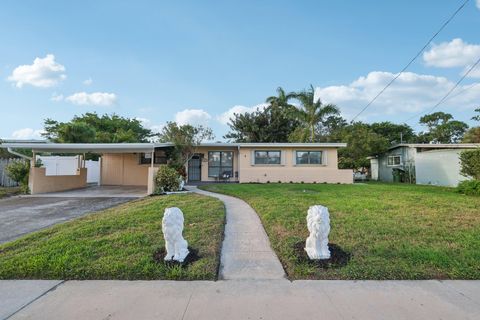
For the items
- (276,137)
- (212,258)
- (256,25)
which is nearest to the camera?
(212,258)

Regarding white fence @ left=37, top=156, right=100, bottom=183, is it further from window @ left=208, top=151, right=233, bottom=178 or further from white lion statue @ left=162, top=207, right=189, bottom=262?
white lion statue @ left=162, top=207, right=189, bottom=262

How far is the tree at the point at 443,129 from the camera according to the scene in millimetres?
35500

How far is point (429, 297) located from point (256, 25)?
1121 cm

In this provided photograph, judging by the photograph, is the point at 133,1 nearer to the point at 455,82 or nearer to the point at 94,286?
the point at 94,286

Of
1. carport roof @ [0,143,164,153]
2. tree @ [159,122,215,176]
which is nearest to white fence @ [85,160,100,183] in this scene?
carport roof @ [0,143,164,153]

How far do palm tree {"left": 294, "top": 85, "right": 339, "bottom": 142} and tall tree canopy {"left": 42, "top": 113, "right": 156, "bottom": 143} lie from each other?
1610 cm

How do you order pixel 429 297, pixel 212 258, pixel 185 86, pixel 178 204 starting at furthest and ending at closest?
pixel 185 86 < pixel 178 204 < pixel 212 258 < pixel 429 297

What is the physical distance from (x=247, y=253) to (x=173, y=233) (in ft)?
4.25

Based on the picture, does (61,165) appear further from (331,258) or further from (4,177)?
(331,258)

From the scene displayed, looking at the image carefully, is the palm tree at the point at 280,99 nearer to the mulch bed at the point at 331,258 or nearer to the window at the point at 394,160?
the window at the point at 394,160

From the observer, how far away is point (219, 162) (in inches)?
645

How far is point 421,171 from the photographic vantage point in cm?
1777

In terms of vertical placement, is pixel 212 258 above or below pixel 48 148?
below

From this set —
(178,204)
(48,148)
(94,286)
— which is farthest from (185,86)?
(94,286)
